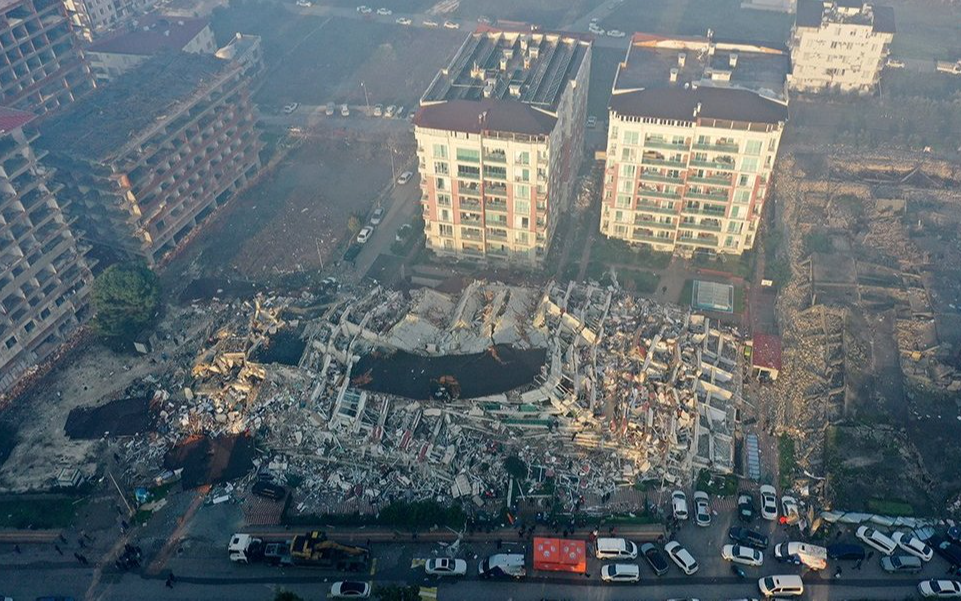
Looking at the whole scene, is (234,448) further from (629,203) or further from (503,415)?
(629,203)

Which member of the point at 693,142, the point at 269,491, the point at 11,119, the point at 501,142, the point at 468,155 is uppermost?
the point at 11,119

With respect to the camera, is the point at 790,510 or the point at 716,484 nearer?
the point at 790,510

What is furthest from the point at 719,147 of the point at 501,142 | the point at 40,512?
the point at 40,512

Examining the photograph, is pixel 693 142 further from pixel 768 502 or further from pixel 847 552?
pixel 847 552

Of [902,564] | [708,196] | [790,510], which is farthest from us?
[708,196]

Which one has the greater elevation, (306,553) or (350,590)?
(306,553)

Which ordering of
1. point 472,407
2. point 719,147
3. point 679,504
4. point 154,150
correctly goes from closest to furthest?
point 679,504 → point 472,407 → point 719,147 → point 154,150
